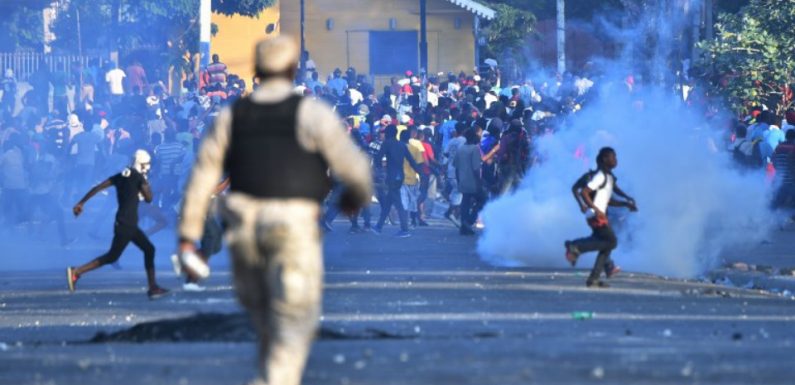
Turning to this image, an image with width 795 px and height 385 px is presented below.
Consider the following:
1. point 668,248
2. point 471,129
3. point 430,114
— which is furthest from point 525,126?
point 668,248

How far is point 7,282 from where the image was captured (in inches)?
816

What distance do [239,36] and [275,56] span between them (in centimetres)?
5436

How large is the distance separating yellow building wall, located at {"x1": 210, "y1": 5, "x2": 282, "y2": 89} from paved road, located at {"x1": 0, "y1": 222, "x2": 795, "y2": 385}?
134 feet

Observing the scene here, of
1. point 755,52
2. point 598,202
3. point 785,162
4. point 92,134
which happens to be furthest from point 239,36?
point 598,202

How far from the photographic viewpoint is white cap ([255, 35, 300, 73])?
28.5ft

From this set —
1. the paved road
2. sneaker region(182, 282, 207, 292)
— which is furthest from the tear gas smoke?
sneaker region(182, 282, 207, 292)

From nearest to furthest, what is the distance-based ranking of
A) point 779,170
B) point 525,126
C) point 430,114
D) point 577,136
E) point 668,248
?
1. point 668,248
2. point 577,136
3. point 779,170
4. point 525,126
5. point 430,114

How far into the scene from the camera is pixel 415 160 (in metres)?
30.1

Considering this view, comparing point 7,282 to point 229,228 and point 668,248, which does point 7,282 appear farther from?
point 229,228

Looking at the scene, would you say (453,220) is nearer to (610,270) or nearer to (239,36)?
(610,270)

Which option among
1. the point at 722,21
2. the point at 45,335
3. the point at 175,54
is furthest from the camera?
the point at 175,54

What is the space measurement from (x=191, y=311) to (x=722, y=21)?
1935 centimetres

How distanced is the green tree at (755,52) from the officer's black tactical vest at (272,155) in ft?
78.3

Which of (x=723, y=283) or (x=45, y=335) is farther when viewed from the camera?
(x=723, y=283)
